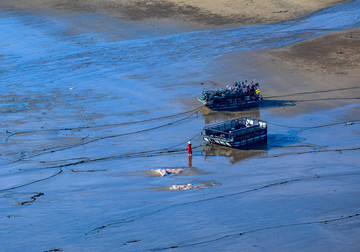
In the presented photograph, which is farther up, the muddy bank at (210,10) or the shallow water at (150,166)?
the muddy bank at (210,10)

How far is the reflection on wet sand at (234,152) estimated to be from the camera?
76.9 ft

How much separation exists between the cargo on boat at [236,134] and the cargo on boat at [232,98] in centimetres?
332

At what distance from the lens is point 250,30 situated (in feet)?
144

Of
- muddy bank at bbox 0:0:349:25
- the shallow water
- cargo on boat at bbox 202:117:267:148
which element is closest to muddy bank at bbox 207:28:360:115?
the shallow water

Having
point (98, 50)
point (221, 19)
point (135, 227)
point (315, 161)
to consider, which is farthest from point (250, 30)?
point (135, 227)

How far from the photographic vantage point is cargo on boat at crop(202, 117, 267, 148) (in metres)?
24.1

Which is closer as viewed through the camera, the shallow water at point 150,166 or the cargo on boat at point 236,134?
the shallow water at point 150,166

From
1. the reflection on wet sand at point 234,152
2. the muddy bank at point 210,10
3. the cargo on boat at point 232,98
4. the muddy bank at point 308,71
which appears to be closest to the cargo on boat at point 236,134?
the reflection on wet sand at point 234,152

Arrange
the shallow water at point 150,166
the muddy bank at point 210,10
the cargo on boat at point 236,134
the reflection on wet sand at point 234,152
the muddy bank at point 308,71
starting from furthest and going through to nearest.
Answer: the muddy bank at point 210,10 → the muddy bank at point 308,71 → the cargo on boat at point 236,134 → the reflection on wet sand at point 234,152 → the shallow water at point 150,166

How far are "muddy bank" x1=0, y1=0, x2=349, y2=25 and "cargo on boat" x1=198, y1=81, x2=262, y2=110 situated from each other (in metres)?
17.7

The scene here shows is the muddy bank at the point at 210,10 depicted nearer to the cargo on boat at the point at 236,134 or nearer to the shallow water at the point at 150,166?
the shallow water at the point at 150,166

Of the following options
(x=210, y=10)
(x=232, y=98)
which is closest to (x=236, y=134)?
(x=232, y=98)

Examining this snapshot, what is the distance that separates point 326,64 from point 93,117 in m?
14.9

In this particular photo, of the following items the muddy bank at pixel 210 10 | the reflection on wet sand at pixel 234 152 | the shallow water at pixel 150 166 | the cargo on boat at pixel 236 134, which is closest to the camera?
the shallow water at pixel 150 166
